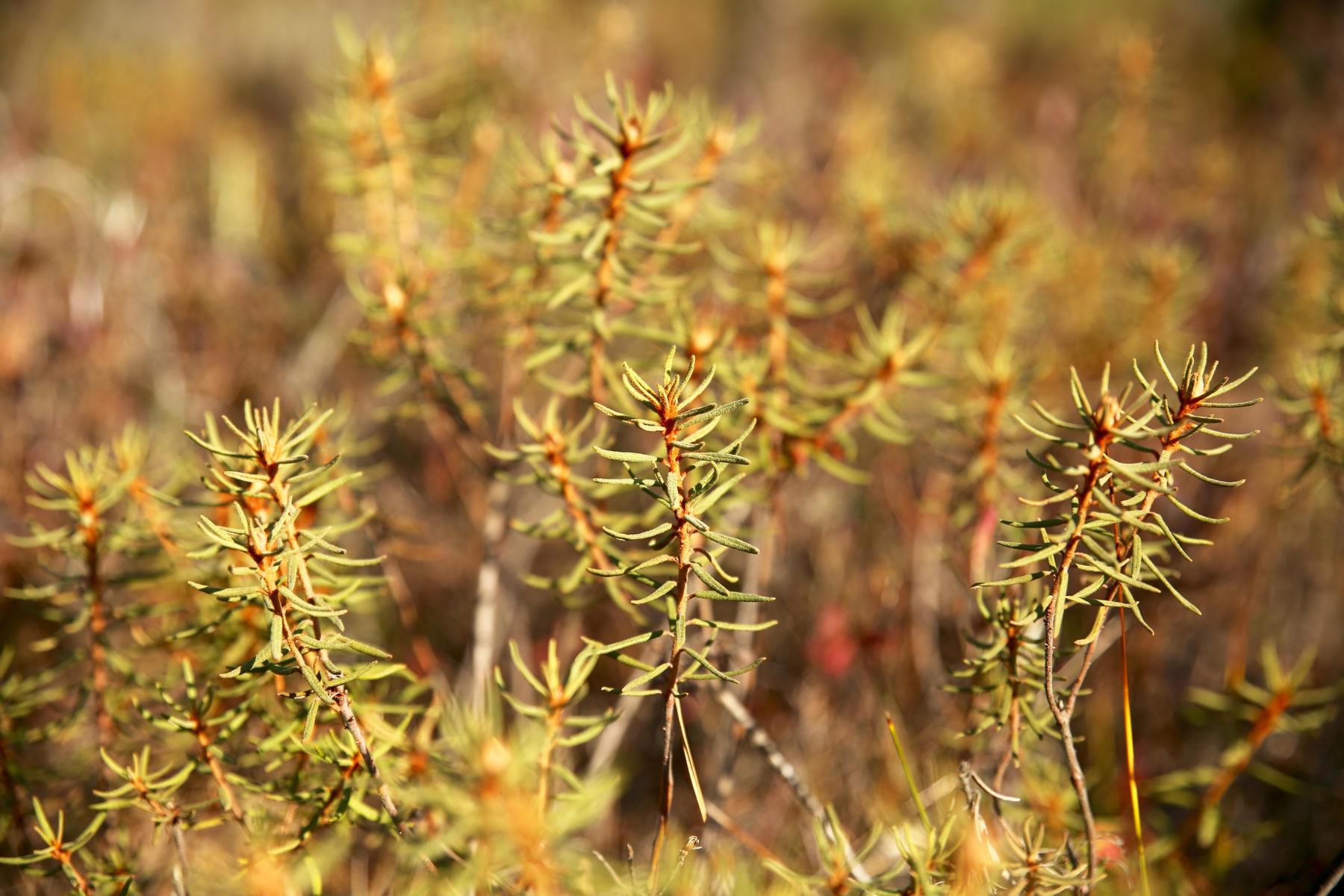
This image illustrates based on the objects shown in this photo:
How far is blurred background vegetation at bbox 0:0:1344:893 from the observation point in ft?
5.98

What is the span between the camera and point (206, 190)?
389 cm

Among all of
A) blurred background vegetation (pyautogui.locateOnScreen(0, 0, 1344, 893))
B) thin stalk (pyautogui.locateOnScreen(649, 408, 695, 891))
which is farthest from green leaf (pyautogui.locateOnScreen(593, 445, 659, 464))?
blurred background vegetation (pyautogui.locateOnScreen(0, 0, 1344, 893))

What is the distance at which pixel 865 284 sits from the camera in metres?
2.34

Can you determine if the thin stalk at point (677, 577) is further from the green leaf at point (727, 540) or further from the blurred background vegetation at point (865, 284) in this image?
the blurred background vegetation at point (865, 284)

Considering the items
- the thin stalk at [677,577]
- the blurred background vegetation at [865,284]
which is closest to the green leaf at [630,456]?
the thin stalk at [677,577]

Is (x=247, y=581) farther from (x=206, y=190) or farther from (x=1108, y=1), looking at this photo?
(x=1108, y=1)

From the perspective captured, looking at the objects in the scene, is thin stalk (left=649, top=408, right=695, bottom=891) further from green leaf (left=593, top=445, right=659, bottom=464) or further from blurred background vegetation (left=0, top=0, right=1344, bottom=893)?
blurred background vegetation (left=0, top=0, right=1344, bottom=893)

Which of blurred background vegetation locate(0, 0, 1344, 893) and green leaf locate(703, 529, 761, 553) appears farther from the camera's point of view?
blurred background vegetation locate(0, 0, 1344, 893)

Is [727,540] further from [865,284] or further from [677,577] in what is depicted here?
[865,284]

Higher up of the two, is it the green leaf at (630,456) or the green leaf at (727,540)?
the green leaf at (630,456)

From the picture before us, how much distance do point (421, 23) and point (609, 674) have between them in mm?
2736

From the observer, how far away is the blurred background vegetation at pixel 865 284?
1824 millimetres

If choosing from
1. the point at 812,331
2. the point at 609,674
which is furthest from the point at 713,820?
the point at 812,331

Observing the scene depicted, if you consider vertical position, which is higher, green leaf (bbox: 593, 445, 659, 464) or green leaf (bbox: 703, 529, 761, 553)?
green leaf (bbox: 593, 445, 659, 464)
